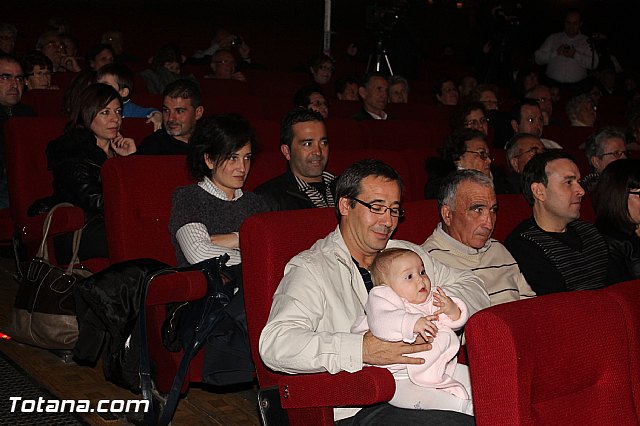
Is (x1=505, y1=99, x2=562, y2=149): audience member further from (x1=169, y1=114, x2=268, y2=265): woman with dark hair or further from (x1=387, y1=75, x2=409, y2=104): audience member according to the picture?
(x1=169, y1=114, x2=268, y2=265): woman with dark hair

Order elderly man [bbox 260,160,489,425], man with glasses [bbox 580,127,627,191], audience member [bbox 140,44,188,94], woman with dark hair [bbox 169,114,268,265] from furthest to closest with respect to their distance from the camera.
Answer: audience member [bbox 140,44,188,94] → man with glasses [bbox 580,127,627,191] → woman with dark hair [bbox 169,114,268,265] → elderly man [bbox 260,160,489,425]

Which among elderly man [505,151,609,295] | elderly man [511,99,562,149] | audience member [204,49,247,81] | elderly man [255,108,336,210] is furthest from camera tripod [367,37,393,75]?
elderly man [505,151,609,295]

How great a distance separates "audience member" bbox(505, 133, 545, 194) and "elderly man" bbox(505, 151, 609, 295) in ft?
2.95

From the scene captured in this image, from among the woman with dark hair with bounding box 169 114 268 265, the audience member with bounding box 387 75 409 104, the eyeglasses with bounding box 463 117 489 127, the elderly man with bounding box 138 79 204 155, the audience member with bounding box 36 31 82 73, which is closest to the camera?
the woman with dark hair with bounding box 169 114 268 265

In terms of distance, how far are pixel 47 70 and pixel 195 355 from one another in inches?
103

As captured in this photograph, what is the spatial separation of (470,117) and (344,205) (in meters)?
2.30

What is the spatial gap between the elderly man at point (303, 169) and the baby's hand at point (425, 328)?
1.22m

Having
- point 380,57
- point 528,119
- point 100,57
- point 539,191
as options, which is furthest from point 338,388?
point 380,57

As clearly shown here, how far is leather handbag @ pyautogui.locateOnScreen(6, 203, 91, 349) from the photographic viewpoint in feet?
8.78

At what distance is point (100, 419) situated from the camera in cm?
258

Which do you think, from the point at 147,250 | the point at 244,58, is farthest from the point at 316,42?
the point at 147,250

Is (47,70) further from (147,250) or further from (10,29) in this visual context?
(147,250)

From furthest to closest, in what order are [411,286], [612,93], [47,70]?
[612,93], [47,70], [411,286]

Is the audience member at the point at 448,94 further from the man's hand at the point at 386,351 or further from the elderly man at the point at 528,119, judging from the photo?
the man's hand at the point at 386,351
